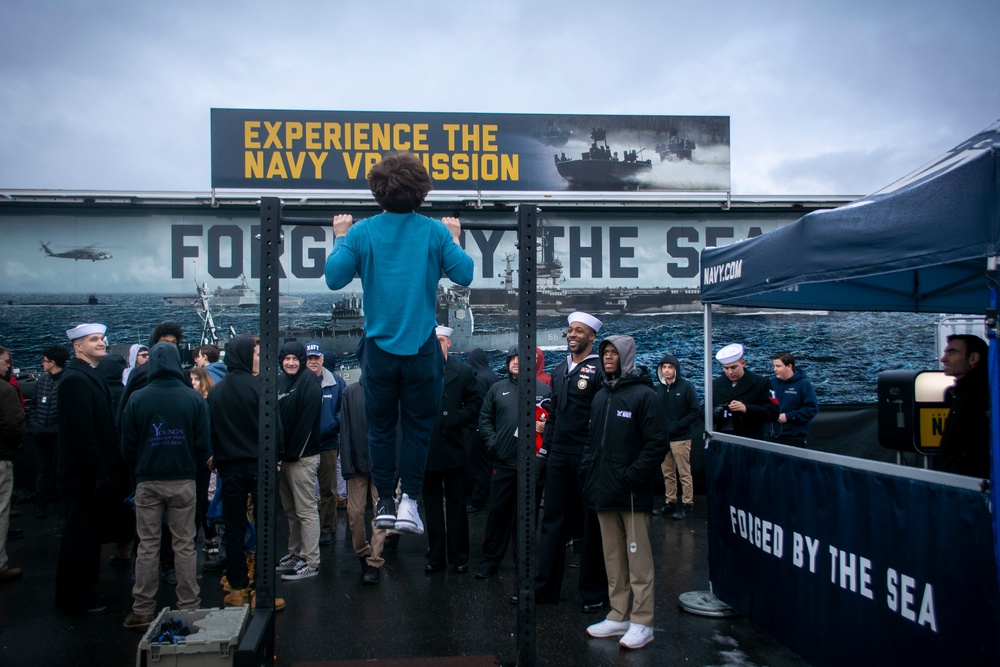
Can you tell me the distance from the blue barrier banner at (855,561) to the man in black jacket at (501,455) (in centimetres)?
171

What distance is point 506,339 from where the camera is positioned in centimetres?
1012

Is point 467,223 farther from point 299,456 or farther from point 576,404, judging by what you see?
point 299,456

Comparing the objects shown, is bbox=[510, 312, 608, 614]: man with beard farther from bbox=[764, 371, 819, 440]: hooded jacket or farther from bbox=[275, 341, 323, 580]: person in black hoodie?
bbox=[764, 371, 819, 440]: hooded jacket

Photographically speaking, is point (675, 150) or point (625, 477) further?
point (675, 150)

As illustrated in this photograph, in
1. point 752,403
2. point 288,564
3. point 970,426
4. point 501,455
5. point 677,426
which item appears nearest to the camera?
point 970,426

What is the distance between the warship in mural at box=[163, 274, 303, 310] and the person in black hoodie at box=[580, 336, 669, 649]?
20.2ft

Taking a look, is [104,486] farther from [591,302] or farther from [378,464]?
[591,302]

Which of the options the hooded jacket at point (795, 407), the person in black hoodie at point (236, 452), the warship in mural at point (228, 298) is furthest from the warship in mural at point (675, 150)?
the person in black hoodie at point (236, 452)

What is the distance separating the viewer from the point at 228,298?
32.4 feet

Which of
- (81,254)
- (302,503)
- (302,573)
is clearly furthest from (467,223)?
(81,254)

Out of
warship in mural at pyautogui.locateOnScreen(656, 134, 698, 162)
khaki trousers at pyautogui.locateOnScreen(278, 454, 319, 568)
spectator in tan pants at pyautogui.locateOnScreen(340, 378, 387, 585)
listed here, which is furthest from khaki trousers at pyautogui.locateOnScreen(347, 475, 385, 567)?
warship in mural at pyautogui.locateOnScreen(656, 134, 698, 162)

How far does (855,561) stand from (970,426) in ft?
3.04

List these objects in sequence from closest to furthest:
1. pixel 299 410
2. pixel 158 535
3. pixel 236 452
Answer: pixel 158 535
pixel 236 452
pixel 299 410

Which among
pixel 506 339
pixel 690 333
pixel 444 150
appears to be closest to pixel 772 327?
pixel 690 333
